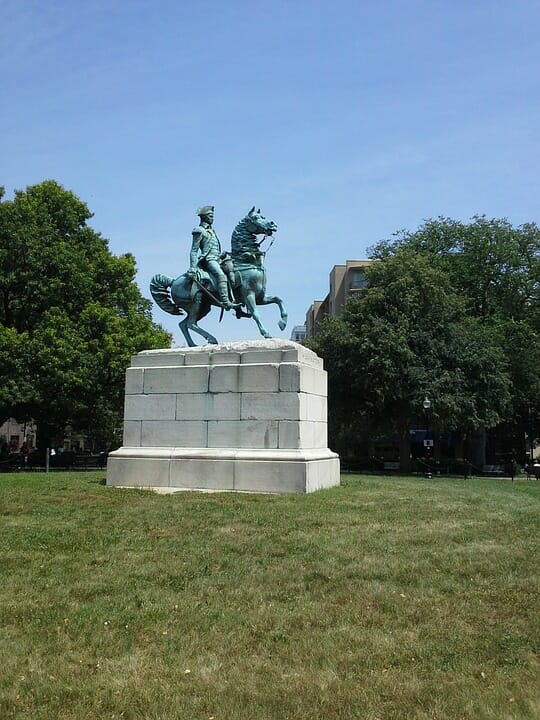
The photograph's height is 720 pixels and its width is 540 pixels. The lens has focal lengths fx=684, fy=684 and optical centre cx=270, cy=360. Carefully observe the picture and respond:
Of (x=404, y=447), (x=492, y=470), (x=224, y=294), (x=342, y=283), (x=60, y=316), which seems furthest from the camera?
(x=342, y=283)

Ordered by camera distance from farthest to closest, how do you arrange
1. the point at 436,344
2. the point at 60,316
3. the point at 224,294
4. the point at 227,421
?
the point at 436,344 → the point at 60,316 → the point at 224,294 → the point at 227,421

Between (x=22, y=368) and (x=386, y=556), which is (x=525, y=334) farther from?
(x=386, y=556)

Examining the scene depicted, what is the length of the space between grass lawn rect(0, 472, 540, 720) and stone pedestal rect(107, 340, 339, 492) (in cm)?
434

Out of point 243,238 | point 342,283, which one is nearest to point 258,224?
point 243,238

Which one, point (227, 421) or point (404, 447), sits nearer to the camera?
point (227, 421)

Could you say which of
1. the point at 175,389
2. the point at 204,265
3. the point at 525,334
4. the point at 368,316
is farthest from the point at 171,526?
the point at 525,334

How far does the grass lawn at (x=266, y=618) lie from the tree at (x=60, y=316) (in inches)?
742

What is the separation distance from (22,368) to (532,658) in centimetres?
2644

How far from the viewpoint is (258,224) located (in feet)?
58.4

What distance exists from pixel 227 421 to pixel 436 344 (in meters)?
21.0

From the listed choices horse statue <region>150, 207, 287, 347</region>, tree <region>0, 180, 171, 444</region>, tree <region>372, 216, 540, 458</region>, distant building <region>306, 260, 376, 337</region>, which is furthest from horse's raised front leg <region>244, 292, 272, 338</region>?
distant building <region>306, 260, 376, 337</region>

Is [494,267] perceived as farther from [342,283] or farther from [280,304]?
[342,283]

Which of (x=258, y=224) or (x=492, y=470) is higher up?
(x=258, y=224)

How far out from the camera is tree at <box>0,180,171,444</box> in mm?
28688
